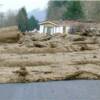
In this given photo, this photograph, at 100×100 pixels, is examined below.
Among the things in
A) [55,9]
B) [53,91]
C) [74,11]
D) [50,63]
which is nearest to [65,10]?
[55,9]

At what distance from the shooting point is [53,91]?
3293 mm

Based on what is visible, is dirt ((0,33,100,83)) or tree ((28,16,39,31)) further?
tree ((28,16,39,31))

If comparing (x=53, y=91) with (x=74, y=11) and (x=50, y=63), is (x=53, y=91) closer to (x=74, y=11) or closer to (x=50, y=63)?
(x=50, y=63)

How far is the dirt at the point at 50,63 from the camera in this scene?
12.4ft

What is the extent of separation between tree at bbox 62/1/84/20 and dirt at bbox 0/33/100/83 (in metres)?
34.6

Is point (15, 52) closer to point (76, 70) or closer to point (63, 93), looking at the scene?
point (76, 70)

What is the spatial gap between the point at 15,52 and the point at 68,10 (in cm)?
3625

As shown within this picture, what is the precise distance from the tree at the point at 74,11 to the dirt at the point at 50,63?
114ft

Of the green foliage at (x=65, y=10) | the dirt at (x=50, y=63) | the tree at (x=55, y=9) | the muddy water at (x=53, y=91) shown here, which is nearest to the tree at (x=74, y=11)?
the green foliage at (x=65, y=10)

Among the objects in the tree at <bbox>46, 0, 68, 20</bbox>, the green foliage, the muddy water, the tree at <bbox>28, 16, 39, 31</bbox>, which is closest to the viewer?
the muddy water

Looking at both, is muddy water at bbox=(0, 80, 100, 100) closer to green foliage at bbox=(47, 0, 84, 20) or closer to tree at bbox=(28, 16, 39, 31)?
green foliage at bbox=(47, 0, 84, 20)

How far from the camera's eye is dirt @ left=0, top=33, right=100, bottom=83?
379 cm

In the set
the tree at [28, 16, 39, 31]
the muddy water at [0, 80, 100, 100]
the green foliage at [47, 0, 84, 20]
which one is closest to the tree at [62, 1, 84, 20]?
the green foliage at [47, 0, 84, 20]

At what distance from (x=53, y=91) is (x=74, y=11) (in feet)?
121
